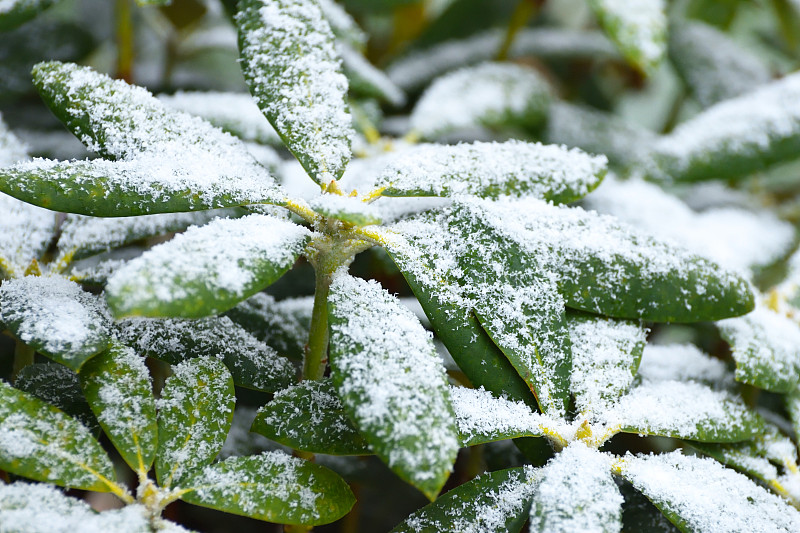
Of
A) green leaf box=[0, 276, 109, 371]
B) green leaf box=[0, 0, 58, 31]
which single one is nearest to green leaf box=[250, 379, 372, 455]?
green leaf box=[0, 276, 109, 371]

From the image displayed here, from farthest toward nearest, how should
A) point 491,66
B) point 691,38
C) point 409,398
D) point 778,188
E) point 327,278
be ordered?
1. point 778,188
2. point 691,38
3. point 491,66
4. point 327,278
5. point 409,398

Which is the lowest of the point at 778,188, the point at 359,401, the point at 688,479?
the point at 778,188

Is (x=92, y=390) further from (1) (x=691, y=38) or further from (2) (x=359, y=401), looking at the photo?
(1) (x=691, y=38)

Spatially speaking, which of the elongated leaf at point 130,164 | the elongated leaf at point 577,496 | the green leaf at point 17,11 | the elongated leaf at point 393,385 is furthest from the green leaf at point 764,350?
the green leaf at point 17,11

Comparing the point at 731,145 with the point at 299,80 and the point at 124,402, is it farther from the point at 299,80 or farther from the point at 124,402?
the point at 124,402

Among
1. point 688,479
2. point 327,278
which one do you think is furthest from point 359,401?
point 688,479

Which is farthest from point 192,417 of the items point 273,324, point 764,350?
point 764,350
